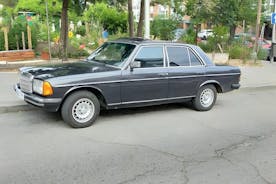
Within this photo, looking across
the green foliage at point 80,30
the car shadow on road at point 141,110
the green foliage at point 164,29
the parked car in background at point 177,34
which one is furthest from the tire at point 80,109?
the green foliage at point 80,30

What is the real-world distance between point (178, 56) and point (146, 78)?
→ 3.58ft

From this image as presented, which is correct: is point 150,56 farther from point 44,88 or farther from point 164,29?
point 164,29

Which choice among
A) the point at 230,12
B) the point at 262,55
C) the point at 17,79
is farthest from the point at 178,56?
the point at 230,12

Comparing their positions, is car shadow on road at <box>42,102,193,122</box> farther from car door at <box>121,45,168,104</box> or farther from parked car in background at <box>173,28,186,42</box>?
parked car in background at <box>173,28,186,42</box>

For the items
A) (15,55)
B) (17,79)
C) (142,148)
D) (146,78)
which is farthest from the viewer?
(15,55)

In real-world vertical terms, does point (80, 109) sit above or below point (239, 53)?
below

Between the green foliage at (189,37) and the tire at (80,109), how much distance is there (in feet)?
40.7

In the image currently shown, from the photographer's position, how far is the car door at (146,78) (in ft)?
21.8

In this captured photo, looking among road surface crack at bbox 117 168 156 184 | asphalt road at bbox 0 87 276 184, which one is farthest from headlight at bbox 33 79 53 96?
road surface crack at bbox 117 168 156 184

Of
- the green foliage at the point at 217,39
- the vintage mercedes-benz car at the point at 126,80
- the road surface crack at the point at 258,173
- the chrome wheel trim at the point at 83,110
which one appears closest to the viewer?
the road surface crack at the point at 258,173

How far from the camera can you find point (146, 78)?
683 centimetres

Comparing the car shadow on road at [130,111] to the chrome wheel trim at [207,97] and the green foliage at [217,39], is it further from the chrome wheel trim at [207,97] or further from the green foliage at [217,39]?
the green foliage at [217,39]

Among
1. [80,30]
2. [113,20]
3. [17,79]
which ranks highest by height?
[113,20]

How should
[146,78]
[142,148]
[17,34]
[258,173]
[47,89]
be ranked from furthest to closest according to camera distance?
[17,34] → [146,78] → [47,89] → [142,148] → [258,173]
